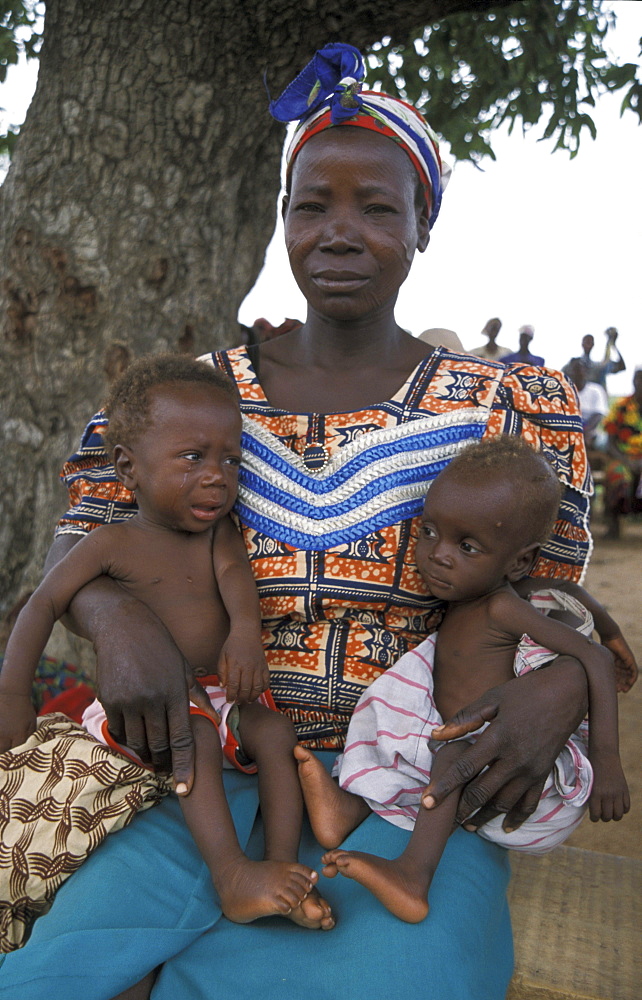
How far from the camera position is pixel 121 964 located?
1.47 metres

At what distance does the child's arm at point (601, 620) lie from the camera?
2.01 m

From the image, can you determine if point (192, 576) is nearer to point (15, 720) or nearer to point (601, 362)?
point (15, 720)

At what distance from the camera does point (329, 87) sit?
2.13 metres

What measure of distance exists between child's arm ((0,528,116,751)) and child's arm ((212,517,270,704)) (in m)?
0.27

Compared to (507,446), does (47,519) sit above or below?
below

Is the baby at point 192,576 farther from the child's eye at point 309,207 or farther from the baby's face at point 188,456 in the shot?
the child's eye at point 309,207

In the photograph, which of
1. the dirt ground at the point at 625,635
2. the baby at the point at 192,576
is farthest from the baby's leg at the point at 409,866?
the dirt ground at the point at 625,635

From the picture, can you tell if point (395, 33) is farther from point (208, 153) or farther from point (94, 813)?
point (94, 813)

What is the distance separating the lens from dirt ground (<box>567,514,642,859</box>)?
139 inches

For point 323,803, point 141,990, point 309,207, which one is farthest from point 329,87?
point 141,990

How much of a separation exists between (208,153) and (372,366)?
177 cm

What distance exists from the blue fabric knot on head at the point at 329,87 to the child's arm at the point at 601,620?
3.97 feet

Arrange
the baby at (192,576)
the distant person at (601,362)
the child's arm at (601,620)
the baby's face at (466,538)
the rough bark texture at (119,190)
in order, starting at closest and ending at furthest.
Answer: the baby at (192,576) → the baby's face at (466,538) → the child's arm at (601,620) → the rough bark texture at (119,190) → the distant person at (601,362)

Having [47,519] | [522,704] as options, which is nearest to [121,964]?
[522,704]
